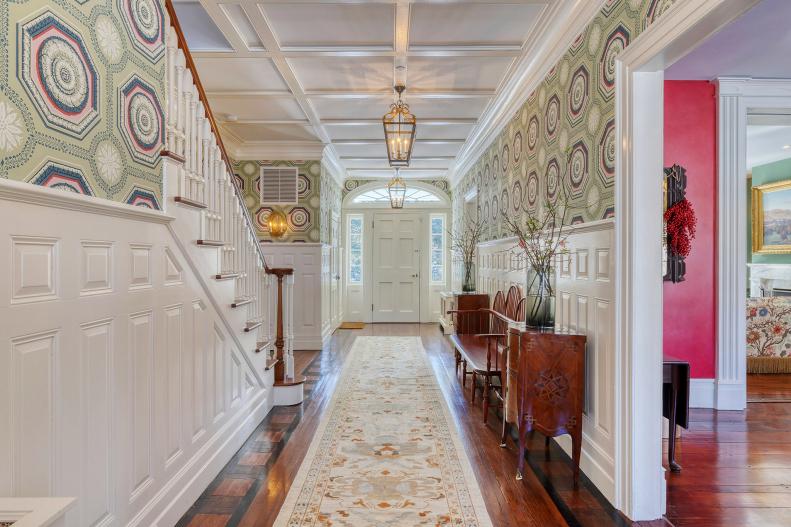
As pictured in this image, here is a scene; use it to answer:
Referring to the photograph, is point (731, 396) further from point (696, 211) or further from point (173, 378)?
point (173, 378)

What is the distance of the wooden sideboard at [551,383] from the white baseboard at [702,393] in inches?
79.1

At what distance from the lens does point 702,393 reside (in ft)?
13.7

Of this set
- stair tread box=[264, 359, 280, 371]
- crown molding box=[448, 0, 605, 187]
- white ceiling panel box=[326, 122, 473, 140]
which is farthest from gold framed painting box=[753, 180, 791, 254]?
stair tread box=[264, 359, 280, 371]

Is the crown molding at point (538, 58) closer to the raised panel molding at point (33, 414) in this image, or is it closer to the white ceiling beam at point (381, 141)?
the white ceiling beam at point (381, 141)

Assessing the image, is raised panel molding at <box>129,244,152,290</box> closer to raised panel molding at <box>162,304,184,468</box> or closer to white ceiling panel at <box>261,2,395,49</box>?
raised panel molding at <box>162,304,184,468</box>

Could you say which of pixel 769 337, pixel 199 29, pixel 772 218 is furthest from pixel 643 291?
pixel 772 218

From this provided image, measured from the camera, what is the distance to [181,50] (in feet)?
8.50

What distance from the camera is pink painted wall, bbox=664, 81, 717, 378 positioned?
165 inches

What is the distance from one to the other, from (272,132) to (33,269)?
5.31 meters

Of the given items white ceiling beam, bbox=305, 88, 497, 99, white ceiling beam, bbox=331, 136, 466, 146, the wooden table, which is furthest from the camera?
white ceiling beam, bbox=331, 136, 466, 146

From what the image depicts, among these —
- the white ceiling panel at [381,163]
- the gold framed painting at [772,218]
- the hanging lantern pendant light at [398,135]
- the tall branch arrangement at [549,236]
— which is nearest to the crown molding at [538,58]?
the tall branch arrangement at [549,236]

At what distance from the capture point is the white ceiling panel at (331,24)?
3.27m

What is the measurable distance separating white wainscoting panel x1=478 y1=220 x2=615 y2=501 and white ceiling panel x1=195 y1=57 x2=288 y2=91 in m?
2.99

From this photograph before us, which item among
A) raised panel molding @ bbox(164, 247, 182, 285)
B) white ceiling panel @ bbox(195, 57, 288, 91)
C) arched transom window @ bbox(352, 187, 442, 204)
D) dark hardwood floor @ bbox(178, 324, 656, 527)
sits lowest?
dark hardwood floor @ bbox(178, 324, 656, 527)
